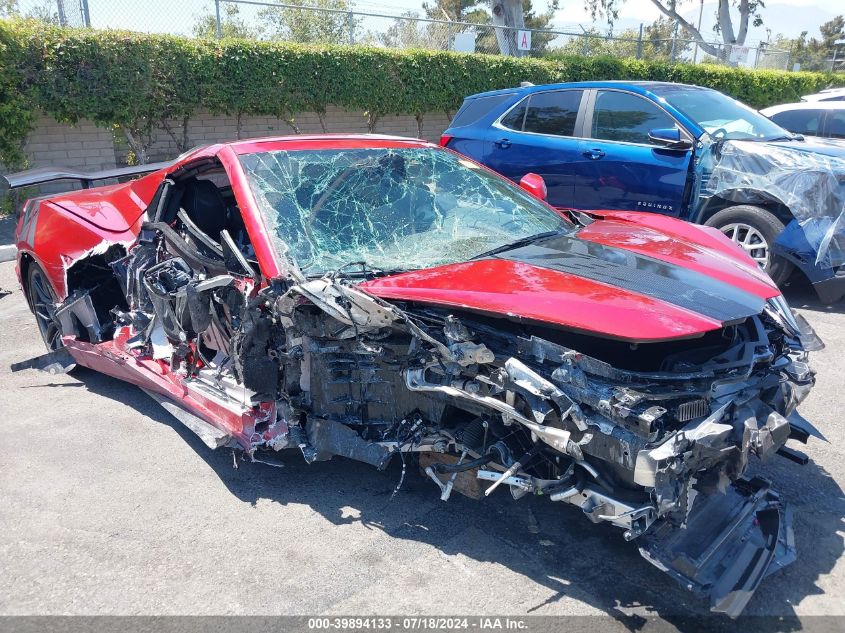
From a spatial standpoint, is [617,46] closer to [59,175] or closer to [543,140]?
[543,140]

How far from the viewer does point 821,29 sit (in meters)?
73.3

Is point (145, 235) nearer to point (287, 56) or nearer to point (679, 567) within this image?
point (679, 567)

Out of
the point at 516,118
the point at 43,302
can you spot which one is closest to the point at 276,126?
the point at 516,118

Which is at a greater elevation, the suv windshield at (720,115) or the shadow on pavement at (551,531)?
the suv windshield at (720,115)

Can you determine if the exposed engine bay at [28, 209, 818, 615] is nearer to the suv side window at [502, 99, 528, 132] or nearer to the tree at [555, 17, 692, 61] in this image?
the suv side window at [502, 99, 528, 132]

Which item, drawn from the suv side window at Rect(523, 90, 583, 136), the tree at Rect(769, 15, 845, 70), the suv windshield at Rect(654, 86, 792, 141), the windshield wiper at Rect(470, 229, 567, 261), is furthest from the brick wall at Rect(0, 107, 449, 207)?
the tree at Rect(769, 15, 845, 70)

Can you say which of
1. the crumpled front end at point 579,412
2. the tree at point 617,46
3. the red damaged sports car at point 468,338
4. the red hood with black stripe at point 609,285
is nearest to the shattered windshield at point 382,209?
the red damaged sports car at point 468,338

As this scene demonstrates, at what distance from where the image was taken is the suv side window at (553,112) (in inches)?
270

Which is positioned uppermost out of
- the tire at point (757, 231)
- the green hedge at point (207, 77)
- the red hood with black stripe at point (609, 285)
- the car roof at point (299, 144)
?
the green hedge at point (207, 77)

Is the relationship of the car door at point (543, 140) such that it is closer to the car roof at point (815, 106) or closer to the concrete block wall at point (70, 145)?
the car roof at point (815, 106)

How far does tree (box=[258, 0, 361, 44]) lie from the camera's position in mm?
13875

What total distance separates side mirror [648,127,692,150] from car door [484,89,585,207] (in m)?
0.84

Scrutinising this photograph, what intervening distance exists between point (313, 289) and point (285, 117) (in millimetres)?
10083

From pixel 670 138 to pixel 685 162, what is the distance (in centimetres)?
26
